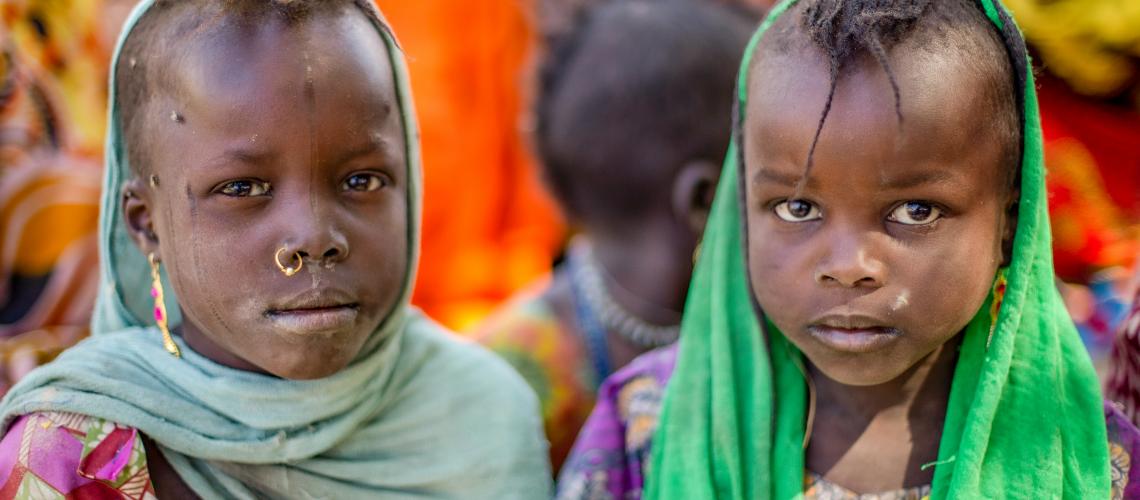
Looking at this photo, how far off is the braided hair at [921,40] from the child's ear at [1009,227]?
30 mm

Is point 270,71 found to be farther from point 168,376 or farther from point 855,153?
point 855,153

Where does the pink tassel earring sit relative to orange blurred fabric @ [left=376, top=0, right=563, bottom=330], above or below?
below

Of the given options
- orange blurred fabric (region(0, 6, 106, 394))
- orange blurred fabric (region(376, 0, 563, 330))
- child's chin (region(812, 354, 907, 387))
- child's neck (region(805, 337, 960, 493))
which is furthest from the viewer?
orange blurred fabric (region(376, 0, 563, 330))

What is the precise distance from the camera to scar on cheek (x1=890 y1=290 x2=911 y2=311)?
195 centimetres

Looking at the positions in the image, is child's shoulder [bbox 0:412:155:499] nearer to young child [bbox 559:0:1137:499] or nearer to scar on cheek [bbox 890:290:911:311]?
young child [bbox 559:0:1137:499]

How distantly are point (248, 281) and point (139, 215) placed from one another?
33 cm

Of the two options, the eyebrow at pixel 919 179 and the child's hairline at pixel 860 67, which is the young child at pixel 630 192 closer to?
the child's hairline at pixel 860 67

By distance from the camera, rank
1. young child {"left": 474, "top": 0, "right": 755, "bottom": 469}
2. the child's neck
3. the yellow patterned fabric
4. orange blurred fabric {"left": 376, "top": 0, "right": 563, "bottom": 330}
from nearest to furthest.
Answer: the child's neck < the yellow patterned fabric < young child {"left": 474, "top": 0, "right": 755, "bottom": 469} < orange blurred fabric {"left": 376, "top": 0, "right": 563, "bottom": 330}

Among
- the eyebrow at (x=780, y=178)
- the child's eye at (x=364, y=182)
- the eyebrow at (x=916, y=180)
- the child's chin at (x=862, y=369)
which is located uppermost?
the eyebrow at (x=916, y=180)

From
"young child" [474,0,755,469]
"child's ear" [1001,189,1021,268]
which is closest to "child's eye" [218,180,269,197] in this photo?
"child's ear" [1001,189,1021,268]

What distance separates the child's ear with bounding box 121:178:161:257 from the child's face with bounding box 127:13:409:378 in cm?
6

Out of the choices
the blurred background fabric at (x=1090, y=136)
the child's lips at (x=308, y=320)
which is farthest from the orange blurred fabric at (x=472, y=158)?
the child's lips at (x=308, y=320)

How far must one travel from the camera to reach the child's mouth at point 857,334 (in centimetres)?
198

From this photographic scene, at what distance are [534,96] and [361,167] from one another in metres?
1.53
